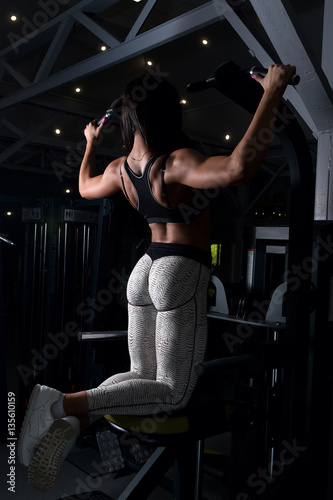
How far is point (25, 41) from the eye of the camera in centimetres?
529

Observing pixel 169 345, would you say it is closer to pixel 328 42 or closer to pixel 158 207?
pixel 158 207

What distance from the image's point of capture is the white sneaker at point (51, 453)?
1328 millimetres

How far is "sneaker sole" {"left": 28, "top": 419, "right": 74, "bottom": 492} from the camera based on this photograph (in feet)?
4.36

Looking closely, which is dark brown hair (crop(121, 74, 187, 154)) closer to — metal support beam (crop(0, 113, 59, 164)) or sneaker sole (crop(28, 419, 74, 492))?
sneaker sole (crop(28, 419, 74, 492))

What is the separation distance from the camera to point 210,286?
13.6 ft

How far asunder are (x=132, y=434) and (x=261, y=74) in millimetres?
1167

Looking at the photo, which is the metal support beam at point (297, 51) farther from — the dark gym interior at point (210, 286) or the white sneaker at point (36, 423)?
the white sneaker at point (36, 423)

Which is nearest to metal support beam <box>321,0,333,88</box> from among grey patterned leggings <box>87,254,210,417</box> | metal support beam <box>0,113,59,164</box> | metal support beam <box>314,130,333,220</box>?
metal support beam <box>314,130,333,220</box>

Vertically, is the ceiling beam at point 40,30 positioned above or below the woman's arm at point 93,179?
above

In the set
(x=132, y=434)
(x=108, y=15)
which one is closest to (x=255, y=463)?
(x=132, y=434)

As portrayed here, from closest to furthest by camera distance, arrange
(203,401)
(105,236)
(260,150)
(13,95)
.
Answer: (260,150) → (203,401) → (105,236) → (13,95)

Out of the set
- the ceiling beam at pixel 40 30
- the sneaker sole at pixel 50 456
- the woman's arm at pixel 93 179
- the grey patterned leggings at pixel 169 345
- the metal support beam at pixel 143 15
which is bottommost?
the sneaker sole at pixel 50 456

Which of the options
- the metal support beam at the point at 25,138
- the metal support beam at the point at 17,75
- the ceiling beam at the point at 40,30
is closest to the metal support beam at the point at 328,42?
the ceiling beam at the point at 40,30

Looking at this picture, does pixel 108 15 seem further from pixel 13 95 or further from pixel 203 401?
pixel 203 401
